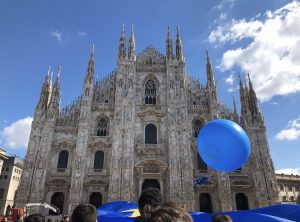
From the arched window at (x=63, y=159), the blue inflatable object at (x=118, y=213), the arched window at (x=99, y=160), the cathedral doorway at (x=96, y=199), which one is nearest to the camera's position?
the blue inflatable object at (x=118, y=213)

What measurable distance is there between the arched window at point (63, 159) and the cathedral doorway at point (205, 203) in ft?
42.4

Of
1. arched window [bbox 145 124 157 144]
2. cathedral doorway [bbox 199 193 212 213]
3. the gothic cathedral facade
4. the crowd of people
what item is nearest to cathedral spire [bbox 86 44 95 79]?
the gothic cathedral facade

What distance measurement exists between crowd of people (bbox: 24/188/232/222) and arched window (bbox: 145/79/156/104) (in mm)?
24597

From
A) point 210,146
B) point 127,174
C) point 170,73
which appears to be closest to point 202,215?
point 210,146

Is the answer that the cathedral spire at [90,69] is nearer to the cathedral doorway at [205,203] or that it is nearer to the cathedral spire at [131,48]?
the cathedral spire at [131,48]

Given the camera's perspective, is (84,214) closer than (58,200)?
Yes

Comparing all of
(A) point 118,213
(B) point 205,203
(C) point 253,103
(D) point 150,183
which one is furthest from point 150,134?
(A) point 118,213

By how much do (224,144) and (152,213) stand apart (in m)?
6.00

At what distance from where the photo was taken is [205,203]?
24922 mm

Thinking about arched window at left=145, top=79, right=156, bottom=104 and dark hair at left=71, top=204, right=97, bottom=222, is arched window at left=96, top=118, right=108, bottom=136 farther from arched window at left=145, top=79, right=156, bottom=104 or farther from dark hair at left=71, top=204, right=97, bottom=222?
dark hair at left=71, top=204, right=97, bottom=222

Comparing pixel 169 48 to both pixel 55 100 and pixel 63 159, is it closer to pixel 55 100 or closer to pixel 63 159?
pixel 55 100

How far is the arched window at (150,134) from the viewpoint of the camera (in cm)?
2667

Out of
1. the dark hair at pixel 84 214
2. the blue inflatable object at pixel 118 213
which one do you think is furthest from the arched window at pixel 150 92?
the dark hair at pixel 84 214

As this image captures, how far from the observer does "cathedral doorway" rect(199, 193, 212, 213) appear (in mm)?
24781
